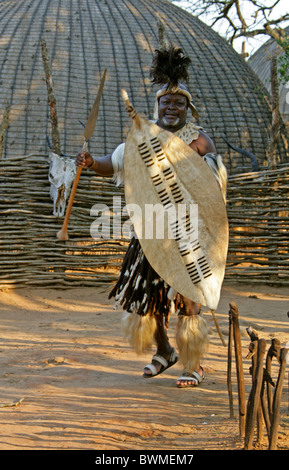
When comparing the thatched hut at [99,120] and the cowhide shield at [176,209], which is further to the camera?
the thatched hut at [99,120]

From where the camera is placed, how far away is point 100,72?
963cm

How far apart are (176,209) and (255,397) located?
1376 mm

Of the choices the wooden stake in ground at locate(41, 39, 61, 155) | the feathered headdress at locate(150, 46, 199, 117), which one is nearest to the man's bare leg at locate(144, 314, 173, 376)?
the feathered headdress at locate(150, 46, 199, 117)

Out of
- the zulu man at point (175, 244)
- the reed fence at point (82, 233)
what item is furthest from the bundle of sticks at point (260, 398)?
the reed fence at point (82, 233)

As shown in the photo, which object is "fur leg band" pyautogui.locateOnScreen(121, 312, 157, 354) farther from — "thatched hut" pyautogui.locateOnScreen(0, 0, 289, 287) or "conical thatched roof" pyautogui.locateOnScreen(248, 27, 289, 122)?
"conical thatched roof" pyautogui.locateOnScreen(248, 27, 289, 122)

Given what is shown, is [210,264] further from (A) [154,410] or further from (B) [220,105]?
(B) [220,105]

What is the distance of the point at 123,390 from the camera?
385cm

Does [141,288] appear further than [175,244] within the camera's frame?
Yes

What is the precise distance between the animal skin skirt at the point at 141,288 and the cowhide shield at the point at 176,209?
0.34 m

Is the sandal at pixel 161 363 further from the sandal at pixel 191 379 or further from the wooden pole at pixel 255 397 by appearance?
the wooden pole at pixel 255 397

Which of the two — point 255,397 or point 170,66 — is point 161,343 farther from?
point 170,66

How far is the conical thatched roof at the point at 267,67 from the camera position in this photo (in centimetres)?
1468

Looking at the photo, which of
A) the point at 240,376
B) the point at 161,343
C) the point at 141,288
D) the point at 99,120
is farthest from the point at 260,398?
the point at 99,120

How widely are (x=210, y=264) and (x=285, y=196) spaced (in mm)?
4858
